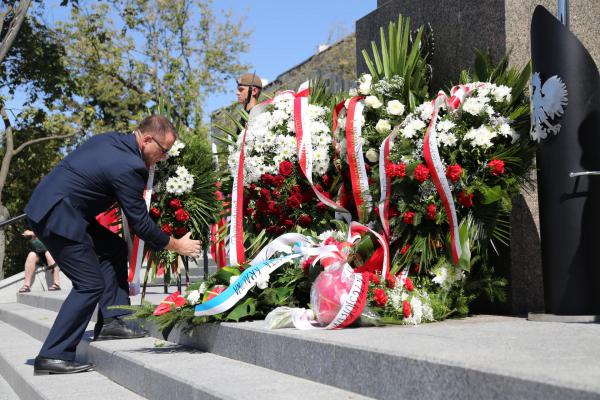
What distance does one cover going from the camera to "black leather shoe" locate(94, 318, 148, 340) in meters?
5.41

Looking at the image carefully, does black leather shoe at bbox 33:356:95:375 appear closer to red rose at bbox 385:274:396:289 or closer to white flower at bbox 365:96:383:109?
red rose at bbox 385:274:396:289

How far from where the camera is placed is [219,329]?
14.7 ft

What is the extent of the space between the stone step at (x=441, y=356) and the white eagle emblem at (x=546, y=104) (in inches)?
41.3

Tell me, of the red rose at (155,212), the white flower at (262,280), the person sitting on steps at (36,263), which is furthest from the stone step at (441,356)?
the person sitting on steps at (36,263)

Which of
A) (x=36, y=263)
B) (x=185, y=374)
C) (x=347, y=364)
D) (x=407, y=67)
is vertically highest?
(x=407, y=67)

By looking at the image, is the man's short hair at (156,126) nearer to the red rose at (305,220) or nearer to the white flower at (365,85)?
the red rose at (305,220)

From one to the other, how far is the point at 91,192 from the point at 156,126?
59 centimetres

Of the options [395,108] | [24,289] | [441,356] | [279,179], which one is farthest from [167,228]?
[24,289]

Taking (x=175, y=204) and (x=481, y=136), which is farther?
(x=175, y=204)

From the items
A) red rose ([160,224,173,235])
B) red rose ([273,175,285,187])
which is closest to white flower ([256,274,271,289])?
red rose ([273,175,285,187])

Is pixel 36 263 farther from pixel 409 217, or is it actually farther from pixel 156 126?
pixel 409 217

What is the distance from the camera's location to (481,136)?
4352mm

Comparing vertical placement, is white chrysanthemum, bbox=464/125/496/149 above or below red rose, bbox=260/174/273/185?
above

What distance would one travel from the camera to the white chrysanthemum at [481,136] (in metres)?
4.34
